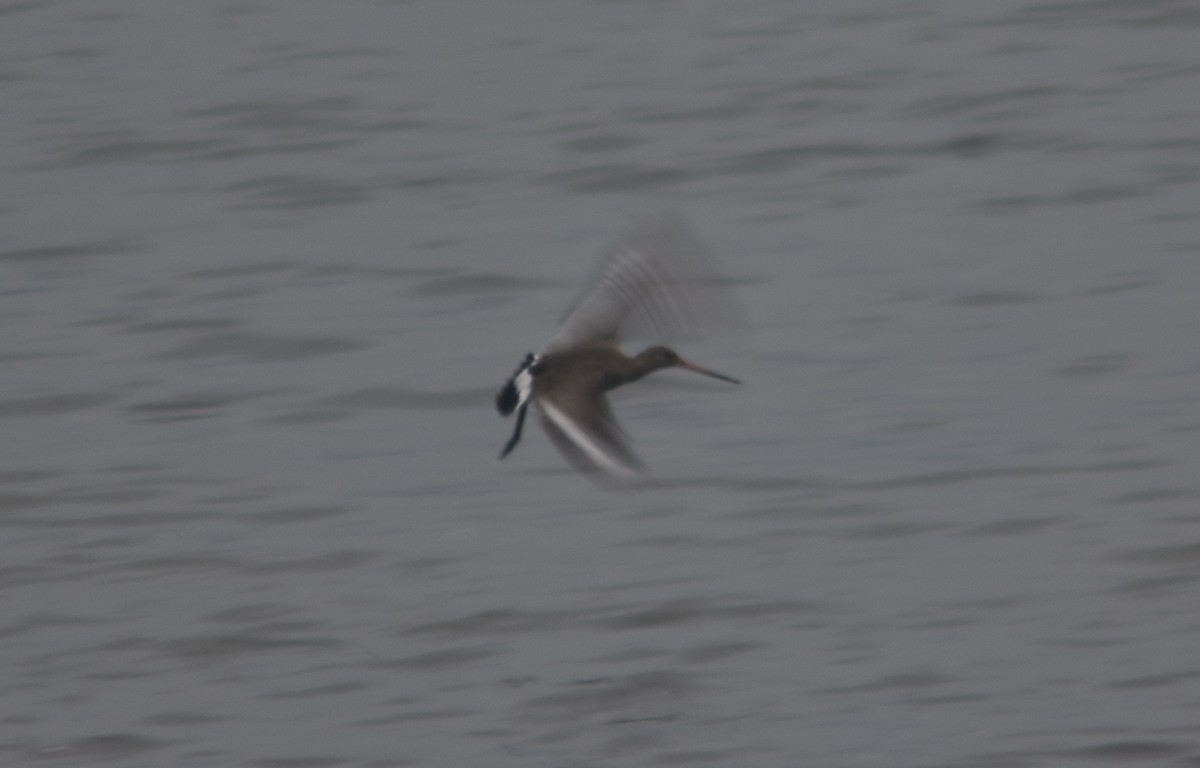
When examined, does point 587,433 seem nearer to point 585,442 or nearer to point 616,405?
point 585,442

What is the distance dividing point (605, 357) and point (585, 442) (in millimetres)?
759

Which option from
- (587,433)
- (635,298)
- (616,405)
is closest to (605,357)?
(635,298)

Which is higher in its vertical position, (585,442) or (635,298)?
(635,298)

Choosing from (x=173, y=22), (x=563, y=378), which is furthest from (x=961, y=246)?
(x=173, y=22)

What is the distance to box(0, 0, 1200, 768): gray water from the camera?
22.7 ft

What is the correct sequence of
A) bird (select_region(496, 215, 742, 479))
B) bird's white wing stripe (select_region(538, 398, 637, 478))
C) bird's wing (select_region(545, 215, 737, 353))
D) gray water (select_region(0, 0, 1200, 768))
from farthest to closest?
bird's wing (select_region(545, 215, 737, 353))
gray water (select_region(0, 0, 1200, 768))
bird (select_region(496, 215, 742, 479))
bird's white wing stripe (select_region(538, 398, 637, 478))

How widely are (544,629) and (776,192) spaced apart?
5.27m

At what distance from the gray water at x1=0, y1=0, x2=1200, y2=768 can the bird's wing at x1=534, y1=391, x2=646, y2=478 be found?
0.77 meters

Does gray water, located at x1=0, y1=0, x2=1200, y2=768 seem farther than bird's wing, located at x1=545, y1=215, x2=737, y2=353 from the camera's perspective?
No

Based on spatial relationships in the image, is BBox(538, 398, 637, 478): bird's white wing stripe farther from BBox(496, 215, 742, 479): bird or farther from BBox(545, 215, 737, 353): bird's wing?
BBox(545, 215, 737, 353): bird's wing

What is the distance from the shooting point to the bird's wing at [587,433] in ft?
20.4

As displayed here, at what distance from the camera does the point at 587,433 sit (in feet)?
21.5

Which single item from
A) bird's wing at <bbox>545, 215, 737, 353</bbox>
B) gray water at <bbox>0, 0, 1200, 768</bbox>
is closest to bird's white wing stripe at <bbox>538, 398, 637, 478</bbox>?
bird's wing at <bbox>545, 215, 737, 353</bbox>

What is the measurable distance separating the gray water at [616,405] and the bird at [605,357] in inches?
29.3
